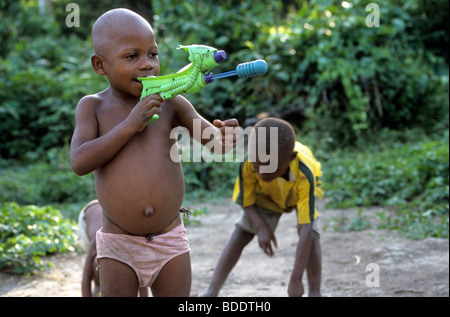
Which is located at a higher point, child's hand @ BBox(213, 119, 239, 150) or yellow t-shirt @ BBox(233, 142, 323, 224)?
child's hand @ BBox(213, 119, 239, 150)

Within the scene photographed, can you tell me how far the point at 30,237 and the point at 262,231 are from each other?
1.86 metres

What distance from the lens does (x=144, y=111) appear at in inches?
84.4

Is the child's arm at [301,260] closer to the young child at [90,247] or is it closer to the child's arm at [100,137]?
the young child at [90,247]

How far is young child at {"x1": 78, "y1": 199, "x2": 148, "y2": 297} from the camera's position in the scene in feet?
10.6

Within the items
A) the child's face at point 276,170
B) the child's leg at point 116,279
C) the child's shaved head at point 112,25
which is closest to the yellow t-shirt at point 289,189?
the child's face at point 276,170

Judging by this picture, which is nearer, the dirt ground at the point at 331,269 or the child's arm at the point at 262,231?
the child's arm at the point at 262,231

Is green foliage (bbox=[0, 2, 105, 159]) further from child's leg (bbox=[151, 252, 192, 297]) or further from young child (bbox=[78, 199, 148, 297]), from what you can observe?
child's leg (bbox=[151, 252, 192, 297])

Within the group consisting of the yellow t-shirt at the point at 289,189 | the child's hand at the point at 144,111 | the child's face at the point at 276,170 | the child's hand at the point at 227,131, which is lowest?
the yellow t-shirt at the point at 289,189

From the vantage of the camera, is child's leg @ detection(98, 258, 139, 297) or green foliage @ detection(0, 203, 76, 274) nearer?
child's leg @ detection(98, 258, 139, 297)

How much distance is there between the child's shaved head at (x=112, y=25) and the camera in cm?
225

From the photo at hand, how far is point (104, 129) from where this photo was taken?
232 cm

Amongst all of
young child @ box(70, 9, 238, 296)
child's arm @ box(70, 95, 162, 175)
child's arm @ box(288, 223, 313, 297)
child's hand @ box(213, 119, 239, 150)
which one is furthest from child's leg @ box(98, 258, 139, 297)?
child's arm @ box(288, 223, 313, 297)

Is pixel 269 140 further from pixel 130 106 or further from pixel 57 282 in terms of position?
pixel 57 282
